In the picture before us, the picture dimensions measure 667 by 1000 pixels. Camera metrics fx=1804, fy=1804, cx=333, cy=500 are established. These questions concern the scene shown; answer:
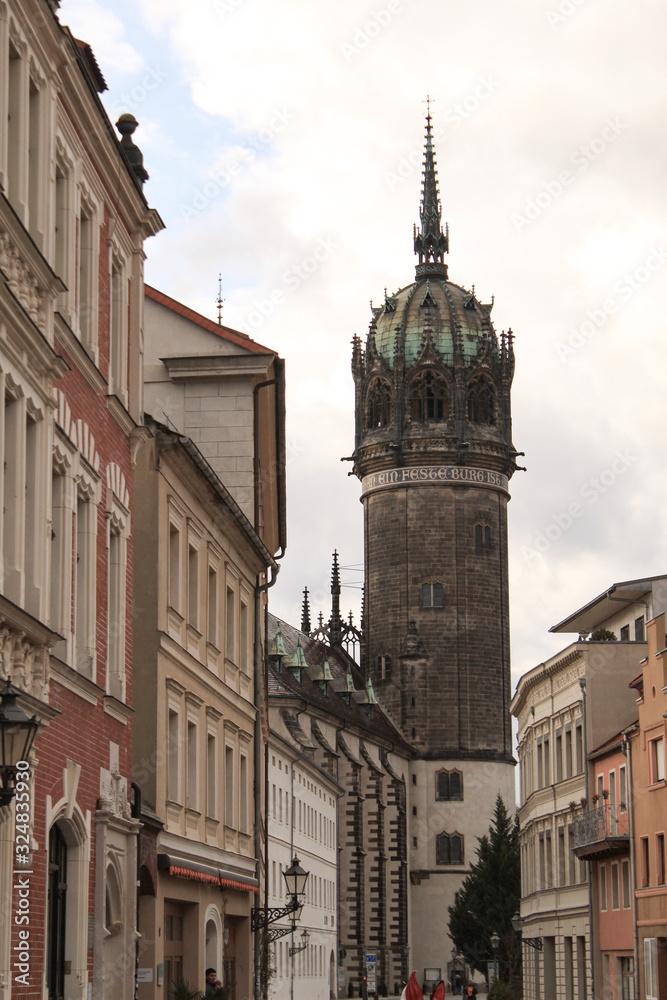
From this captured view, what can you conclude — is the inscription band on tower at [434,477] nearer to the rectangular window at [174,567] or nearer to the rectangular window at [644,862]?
the rectangular window at [644,862]

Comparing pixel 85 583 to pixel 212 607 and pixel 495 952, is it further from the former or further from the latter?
pixel 495 952

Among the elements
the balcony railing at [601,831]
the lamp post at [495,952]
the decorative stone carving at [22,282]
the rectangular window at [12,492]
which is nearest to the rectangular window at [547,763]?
the lamp post at [495,952]

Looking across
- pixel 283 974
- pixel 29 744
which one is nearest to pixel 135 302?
pixel 29 744

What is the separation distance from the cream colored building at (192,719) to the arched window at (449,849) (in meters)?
79.0

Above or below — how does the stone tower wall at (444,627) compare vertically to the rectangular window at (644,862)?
above

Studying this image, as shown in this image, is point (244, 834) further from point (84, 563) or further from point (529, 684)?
point (529, 684)

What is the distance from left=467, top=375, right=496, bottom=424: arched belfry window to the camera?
114000mm

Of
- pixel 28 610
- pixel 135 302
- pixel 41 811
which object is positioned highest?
pixel 135 302

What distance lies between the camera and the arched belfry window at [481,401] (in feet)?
374

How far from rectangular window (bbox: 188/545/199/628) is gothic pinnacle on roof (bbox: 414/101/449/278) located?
308 feet

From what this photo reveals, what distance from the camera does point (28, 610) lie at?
1588 centimetres

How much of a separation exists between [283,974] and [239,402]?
35366 millimetres

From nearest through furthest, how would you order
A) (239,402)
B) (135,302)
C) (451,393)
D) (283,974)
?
1. (135,302)
2. (239,402)
3. (283,974)
4. (451,393)

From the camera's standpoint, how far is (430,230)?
125250 mm
